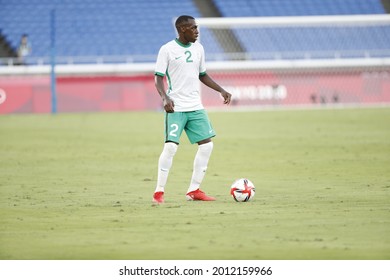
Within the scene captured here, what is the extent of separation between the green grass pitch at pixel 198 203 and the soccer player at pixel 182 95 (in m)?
0.55

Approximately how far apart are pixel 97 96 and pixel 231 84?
5220 mm

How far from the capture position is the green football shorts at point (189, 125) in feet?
38.4

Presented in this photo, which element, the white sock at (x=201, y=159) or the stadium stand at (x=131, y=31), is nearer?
the white sock at (x=201, y=159)

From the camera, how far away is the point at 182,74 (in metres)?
11.8

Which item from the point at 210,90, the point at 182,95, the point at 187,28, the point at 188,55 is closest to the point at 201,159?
the point at 182,95

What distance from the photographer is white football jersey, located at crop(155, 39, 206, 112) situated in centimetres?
1174

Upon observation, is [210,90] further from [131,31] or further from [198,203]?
[198,203]

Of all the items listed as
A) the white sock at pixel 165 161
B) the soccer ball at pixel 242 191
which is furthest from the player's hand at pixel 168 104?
the soccer ball at pixel 242 191

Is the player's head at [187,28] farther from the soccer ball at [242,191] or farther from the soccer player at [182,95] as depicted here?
the soccer ball at [242,191]

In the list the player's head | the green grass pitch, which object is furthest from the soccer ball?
the player's head

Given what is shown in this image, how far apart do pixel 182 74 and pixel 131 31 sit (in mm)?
31149

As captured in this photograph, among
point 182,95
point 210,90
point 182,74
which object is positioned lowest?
point 182,95

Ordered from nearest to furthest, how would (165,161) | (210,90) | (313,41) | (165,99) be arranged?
(165,99) < (165,161) < (210,90) < (313,41)

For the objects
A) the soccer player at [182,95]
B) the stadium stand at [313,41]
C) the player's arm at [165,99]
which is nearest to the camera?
the player's arm at [165,99]
